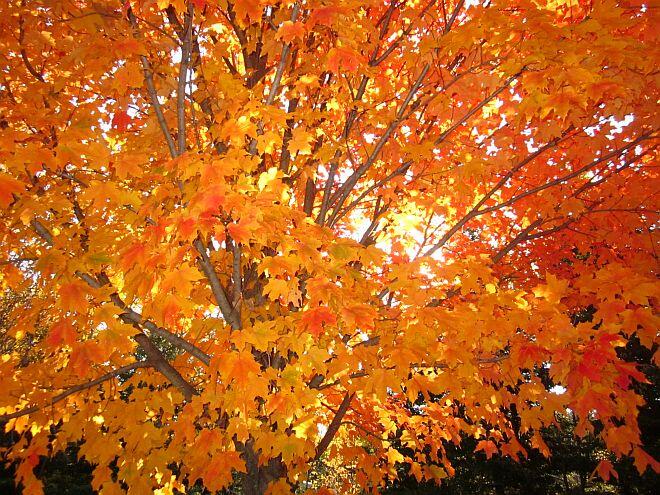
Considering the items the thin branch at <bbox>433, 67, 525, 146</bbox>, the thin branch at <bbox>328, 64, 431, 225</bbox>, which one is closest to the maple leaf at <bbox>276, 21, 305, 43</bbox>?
the thin branch at <bbox>328, 64, 431, 225</bbox>

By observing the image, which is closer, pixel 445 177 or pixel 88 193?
pixel 88 193

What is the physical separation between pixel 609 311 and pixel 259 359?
2.67 metres

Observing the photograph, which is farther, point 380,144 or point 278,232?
point 380,144

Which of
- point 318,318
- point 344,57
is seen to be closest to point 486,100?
point 344,57

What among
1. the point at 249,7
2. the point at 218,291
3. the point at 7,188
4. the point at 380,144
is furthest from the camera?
the point at 380,144

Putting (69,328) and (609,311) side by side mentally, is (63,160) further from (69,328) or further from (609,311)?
(609,311)

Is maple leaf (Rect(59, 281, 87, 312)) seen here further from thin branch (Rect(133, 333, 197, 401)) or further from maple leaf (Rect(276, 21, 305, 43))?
maple leaf (Rect(276, 21, 305, 43))

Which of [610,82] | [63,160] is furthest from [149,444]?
[610,82]

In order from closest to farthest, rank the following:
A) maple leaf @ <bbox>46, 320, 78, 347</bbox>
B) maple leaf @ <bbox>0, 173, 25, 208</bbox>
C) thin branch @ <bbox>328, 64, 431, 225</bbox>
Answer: maple leaf @ <bbox>0, 173, 25, 208</bbox> → maple leaf @ <bbox>46, 320, 78, 347</bbox> → thin branch @ <bbox>328, 64, 431, 225</bbox>

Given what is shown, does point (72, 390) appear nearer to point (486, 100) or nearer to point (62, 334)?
point (62, 334)

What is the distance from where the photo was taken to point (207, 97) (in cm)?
348

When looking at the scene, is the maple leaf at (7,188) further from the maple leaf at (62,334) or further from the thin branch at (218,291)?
the thin branch at (218,291)

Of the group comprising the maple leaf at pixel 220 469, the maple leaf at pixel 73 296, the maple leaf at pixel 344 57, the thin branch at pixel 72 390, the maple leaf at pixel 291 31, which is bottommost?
the maple leaf at pixel 220 469

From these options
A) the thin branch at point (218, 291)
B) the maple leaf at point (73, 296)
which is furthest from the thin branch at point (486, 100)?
the maple leaf at point (73, 296)
